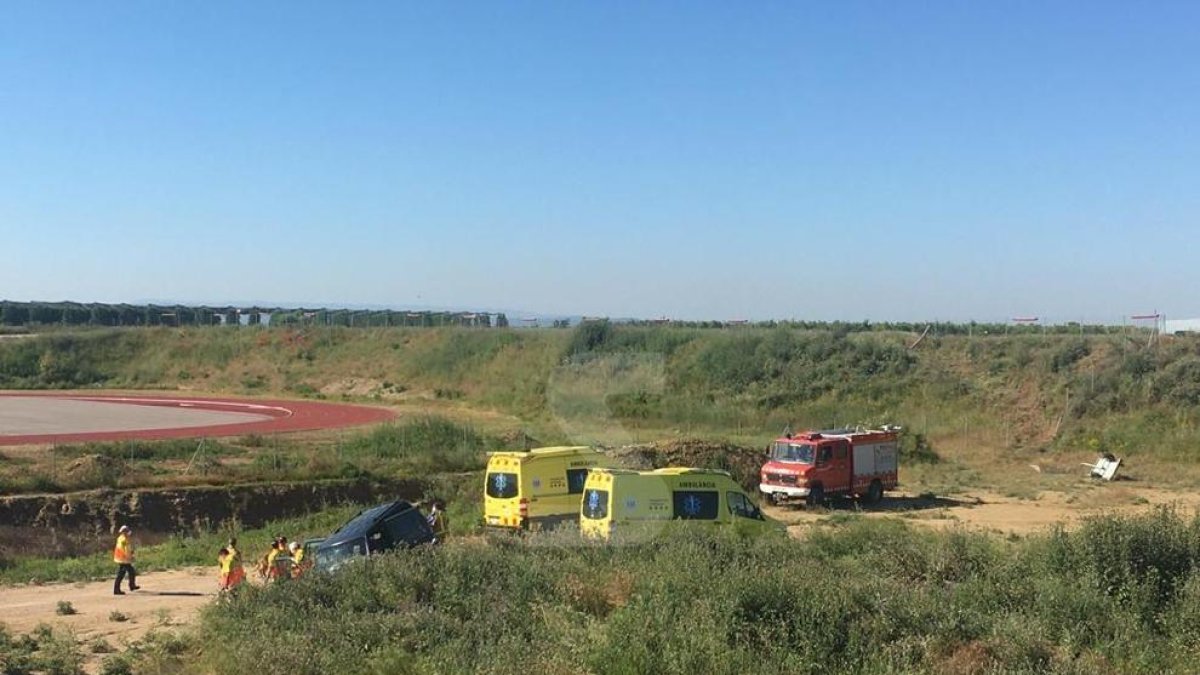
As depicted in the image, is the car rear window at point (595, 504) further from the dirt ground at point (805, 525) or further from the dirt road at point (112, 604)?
the dirt road at point (112, 604)

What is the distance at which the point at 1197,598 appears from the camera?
40.0ft

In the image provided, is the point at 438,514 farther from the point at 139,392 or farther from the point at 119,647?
the point at 139,392

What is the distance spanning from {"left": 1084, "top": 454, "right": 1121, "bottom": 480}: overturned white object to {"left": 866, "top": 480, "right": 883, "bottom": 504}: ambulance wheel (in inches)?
446

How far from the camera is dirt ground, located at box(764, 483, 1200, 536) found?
95.2 feet

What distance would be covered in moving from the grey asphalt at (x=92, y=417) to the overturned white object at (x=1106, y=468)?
133 ft

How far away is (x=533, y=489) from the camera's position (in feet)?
79.3

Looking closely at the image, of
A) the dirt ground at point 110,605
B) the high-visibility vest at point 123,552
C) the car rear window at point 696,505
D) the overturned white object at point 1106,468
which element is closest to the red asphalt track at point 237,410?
the dirt ground at point 110,605

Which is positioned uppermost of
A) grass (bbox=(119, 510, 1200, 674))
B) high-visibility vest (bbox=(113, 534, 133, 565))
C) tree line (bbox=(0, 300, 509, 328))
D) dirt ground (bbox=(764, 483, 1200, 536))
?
tree line (bbox=(0, 300, 509, 328))

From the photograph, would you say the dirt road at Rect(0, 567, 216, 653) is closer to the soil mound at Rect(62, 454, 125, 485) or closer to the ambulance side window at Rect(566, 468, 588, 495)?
the ambulance side window at Rect(566, 468, 588, 495)

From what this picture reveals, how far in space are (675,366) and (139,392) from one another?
40.0m

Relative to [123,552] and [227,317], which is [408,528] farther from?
[227,317]

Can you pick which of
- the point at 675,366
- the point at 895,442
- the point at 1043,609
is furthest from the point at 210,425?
the point at 1043,609

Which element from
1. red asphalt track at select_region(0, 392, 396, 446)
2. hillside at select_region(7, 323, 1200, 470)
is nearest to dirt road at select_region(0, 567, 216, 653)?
hillside at select_region(7, 323, 1200, 470)

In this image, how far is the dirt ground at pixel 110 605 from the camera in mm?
17391
